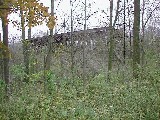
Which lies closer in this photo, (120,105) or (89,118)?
(89,118)

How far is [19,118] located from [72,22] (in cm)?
2241

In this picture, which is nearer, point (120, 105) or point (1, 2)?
point (120, 105)

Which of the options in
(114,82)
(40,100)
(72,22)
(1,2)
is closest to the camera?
(1,2)

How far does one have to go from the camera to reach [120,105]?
10.5 m

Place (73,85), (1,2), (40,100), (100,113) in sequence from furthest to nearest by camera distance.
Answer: (73,85)
(40,100)
(1,2)
(100,113)

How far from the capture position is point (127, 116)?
896 cm

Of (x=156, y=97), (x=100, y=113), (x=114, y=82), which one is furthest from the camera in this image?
(x=114, y=82)

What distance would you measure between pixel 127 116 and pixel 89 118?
1.25 meters

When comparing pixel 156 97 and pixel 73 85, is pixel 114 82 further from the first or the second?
pixel 156 97

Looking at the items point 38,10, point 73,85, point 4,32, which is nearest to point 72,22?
point 73,85

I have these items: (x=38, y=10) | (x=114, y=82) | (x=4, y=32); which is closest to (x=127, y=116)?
(x=38, y=10)

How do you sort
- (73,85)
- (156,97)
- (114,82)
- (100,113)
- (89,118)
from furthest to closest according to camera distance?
(73,85), (114,82), (100,113), (89,118), (156,97)

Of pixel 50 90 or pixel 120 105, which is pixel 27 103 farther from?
pixel 50 90

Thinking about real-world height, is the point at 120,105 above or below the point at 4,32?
below
